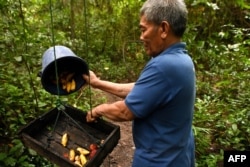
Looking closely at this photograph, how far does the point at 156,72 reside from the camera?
1619 millimetres

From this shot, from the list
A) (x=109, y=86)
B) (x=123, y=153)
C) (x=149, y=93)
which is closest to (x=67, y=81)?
(x=109, y=86)

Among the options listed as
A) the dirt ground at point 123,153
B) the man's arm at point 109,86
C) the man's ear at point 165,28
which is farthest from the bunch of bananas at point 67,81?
the dirt ground at point 123,153

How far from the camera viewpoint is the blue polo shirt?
1632 mm

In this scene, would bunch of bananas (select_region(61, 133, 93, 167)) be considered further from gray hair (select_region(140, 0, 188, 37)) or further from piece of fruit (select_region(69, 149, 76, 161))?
gray hair (select_region(140, 0, 188, 37))

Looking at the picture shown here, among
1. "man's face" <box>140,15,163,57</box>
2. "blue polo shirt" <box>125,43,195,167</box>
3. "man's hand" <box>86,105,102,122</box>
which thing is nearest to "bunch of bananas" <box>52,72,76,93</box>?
"man's hand" <box>86,105,102,122</box>

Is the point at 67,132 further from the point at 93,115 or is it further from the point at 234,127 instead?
the point at 234,127

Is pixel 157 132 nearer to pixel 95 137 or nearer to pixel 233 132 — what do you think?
pixel 95 137

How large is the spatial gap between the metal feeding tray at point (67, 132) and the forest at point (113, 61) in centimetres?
49

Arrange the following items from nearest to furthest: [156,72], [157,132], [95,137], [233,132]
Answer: [156,72] < [157,132] < [95,137] < [233,132]

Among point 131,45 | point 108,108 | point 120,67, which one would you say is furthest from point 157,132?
point 131,45

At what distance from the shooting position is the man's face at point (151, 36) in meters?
1.66

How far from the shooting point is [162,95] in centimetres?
165

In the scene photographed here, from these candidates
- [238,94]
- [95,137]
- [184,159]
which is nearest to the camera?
[184,159]

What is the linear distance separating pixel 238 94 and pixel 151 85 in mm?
3145
